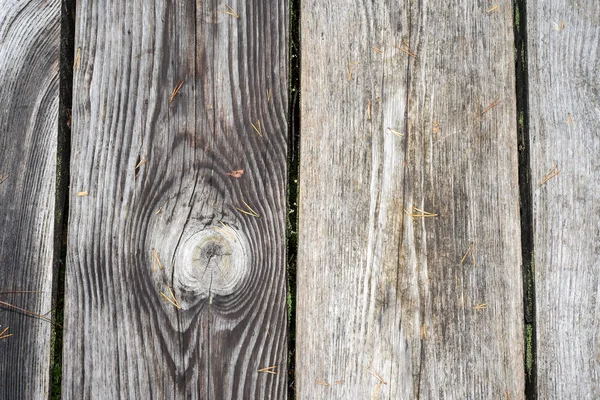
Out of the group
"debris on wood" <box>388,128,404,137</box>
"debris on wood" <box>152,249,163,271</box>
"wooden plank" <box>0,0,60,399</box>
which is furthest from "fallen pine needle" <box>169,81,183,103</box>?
"debris on wood" <box>388,128,404,137</box>

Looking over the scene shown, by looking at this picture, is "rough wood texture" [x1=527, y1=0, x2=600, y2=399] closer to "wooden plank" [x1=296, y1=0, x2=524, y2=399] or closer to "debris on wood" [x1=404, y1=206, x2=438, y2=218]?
"wooden plank" [x1=296, y1=0, x2=524, y2=399]

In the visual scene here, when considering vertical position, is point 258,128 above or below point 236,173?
above

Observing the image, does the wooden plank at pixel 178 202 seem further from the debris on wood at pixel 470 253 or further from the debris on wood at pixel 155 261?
the debris on wood at pixel 470 253

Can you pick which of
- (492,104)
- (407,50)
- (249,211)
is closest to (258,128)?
(249,211)

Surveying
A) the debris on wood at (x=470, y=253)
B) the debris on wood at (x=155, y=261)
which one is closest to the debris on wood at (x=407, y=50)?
the debris on wood at (x=470, y=253)

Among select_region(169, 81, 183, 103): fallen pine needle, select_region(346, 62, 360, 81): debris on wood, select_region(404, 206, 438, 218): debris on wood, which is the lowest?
select_region(404, 206, 438, 218): debris on wood

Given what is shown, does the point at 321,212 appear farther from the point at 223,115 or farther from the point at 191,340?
the point at 191,340

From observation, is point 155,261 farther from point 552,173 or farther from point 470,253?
point 552,173
